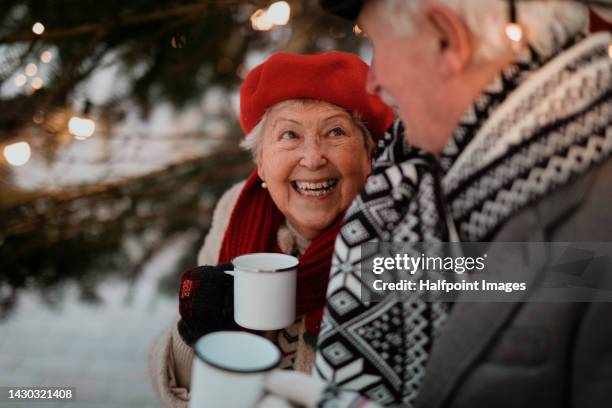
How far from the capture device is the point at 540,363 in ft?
2.16

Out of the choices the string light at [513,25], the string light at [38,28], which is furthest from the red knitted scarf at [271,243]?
the string light at [38,28]

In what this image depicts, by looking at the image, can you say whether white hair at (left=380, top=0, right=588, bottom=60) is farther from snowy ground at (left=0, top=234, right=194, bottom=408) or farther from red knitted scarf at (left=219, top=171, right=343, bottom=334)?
snowy ground at (left=0, top=234, right=194, bottom=408)

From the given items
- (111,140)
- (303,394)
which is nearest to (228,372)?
(303,394)

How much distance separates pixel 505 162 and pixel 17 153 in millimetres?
1506

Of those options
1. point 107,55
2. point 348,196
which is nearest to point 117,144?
point 107,55

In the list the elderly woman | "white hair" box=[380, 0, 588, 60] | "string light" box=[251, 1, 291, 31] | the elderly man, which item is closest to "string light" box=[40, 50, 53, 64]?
"string light" box=[251, 1, 291, 31]

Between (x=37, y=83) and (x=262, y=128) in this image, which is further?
(x=37, y=83)

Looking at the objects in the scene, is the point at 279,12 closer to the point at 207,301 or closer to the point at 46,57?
the point at 46,57

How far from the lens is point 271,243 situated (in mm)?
1276

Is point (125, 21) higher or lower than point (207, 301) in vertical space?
higher

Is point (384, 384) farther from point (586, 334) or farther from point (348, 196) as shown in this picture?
point (348, 196)

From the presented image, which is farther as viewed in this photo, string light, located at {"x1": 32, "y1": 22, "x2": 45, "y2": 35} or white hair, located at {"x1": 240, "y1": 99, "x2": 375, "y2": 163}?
string light, located at {"x1": 32, "y1": 22, "x2": 45, "y2": 35}

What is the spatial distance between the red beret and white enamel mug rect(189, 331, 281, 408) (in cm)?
58

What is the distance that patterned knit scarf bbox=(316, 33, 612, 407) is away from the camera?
0.67 metres
